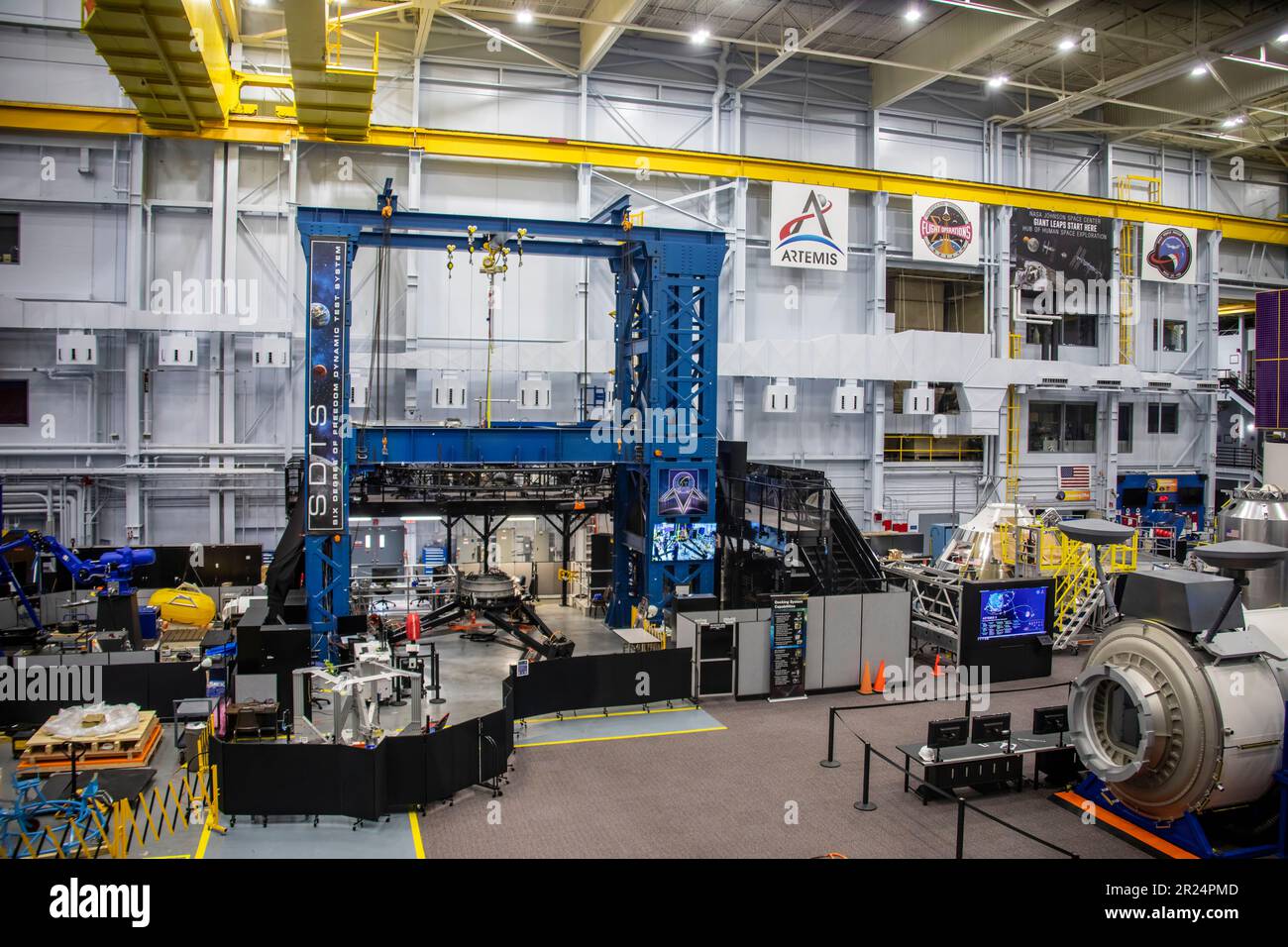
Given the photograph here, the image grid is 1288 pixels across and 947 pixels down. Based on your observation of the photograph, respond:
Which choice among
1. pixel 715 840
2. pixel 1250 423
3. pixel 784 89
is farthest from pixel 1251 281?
pixel 715 840

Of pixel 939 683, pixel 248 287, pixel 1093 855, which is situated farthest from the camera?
pixel 248 287

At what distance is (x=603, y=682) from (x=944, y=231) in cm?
1922

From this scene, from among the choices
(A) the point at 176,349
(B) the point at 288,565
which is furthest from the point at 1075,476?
(A) the point at 176,349

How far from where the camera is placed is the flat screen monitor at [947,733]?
35.8 feet

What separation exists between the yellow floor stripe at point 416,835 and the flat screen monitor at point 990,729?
669cm

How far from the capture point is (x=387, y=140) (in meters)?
22.2

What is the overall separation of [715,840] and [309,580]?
9420 mm

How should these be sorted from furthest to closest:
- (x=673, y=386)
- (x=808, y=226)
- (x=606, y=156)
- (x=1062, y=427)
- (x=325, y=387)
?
1. (x=1062, y=427)
2. (x=808, y=226)
3. (x=606, y=156)
4. (x=673, y=386)
5. (x=325, y=387)

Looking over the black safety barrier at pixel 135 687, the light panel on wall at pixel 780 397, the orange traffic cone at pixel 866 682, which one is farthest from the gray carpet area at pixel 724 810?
the light panel on wall at pixel 780 397

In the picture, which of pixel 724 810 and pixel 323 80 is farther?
pixel 323 80

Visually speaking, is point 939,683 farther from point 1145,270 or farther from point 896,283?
point 1145,270

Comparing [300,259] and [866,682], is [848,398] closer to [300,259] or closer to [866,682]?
[866,682]

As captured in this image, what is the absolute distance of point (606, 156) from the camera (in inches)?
932

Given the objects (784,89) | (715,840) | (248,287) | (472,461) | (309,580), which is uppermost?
(784,89)
